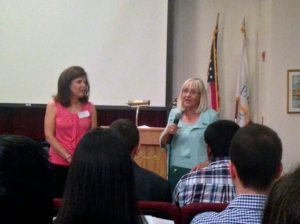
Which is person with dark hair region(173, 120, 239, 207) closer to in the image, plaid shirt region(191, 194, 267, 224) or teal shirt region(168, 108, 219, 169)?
plaid shirt region(191, 194, 267, 224)

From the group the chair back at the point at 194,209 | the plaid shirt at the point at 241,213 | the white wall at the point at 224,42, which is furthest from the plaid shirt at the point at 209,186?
the white wall at the point at 224,42

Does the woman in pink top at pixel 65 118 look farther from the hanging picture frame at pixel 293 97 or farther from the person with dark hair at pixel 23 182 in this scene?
the hanging picture frame at pixel 293 97

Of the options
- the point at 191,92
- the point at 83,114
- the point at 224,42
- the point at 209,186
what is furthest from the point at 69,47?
the point at 209,186

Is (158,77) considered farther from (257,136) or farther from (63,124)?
(257,136)

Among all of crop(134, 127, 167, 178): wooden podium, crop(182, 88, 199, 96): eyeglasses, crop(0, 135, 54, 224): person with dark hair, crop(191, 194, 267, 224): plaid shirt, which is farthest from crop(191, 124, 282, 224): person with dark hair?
crop(134, 127, 167, 178): wooden podium

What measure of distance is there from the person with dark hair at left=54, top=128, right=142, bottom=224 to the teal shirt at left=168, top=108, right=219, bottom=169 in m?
2.03

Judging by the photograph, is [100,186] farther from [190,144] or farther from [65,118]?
[65,118]

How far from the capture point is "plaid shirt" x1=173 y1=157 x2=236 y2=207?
2104 mm

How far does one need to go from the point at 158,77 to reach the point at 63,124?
2.13 metres

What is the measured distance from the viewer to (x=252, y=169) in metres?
1.66

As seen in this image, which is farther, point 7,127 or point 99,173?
point 7,127

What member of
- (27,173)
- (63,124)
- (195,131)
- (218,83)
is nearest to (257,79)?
(218,83)

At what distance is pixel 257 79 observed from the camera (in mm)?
5570

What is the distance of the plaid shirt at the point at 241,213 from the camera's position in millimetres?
1434
